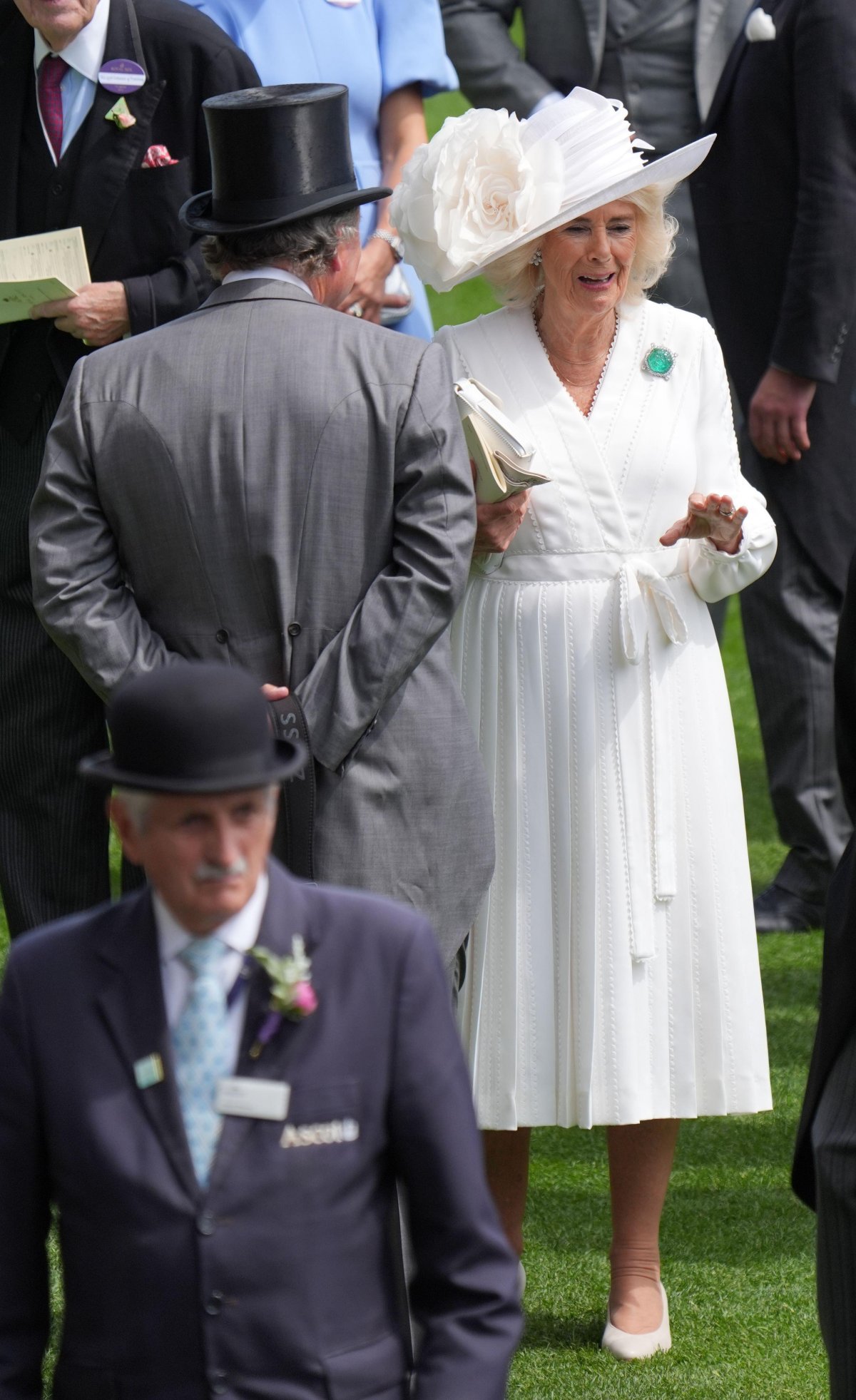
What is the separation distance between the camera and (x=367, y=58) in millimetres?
5176

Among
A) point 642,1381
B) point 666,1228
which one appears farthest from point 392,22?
point 642,1381

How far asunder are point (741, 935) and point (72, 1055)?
2042mm

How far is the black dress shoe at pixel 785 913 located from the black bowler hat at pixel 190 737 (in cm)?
457

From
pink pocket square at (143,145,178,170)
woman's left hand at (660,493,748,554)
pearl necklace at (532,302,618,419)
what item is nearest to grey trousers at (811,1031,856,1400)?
woman's left hand at (660,493,748,554)

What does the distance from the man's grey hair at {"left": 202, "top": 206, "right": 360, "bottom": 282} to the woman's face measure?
508 mm

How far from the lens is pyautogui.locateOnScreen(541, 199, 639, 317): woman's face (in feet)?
12.9

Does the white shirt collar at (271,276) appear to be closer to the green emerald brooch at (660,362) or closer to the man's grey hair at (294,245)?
the man's grey hair at (294,245)

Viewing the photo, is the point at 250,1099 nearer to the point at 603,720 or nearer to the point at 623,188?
the point at 603,720

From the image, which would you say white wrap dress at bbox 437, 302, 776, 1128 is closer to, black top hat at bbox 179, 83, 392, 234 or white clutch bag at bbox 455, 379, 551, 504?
white clutch bag at bbox 455, 379, 551, 504

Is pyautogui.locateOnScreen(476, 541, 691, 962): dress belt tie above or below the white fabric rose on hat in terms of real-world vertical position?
below

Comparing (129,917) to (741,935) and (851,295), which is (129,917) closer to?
(741,935)

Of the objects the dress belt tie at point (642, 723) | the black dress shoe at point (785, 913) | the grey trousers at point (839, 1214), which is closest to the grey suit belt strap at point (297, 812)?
the dress belt tie at point (642, 723)

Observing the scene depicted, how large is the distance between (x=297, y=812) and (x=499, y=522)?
72cm

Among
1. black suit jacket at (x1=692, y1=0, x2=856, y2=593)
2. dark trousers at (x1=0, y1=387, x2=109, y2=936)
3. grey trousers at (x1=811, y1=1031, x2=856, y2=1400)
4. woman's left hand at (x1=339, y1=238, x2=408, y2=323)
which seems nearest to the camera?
grey trousers at (x1=811, y1=1031, x2=856, y2=1400)
